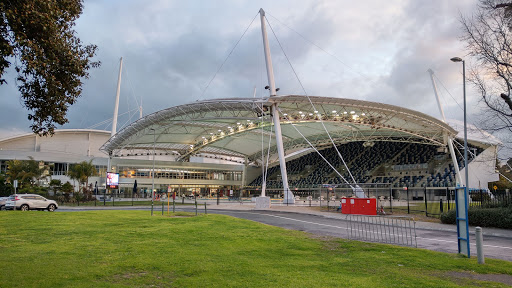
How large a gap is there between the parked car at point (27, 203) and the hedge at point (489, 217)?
30106 mm

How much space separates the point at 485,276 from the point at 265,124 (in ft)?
150

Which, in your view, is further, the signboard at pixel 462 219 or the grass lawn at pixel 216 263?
the signboard at pixel 462 219

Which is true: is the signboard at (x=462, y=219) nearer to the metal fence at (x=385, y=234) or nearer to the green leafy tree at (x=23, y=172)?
the metal fence at (x=385, y=234)

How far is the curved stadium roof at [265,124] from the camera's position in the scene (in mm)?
44219

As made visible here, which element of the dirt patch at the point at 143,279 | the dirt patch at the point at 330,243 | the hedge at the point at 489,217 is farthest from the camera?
the hedge at the point at 489,217

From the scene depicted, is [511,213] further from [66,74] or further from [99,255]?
[66,74]

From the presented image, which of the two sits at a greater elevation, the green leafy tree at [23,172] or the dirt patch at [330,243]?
the green leafy tree at [23,172]

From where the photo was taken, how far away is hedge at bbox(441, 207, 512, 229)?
61.7ft

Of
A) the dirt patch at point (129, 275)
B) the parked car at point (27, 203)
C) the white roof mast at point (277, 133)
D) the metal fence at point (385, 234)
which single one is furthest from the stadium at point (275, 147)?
the dirt patch at point (129, 275)

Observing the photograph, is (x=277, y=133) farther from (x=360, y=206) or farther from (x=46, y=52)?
(x=46, y=52)

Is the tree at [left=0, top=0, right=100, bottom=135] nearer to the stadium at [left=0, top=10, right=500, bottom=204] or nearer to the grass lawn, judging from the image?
the grass lawn

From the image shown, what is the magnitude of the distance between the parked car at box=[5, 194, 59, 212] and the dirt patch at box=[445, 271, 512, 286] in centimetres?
3051

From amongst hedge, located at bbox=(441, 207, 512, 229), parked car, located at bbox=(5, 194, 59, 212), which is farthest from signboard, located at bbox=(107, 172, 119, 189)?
hedge, located at bbox=(441, 207, 512, 229)

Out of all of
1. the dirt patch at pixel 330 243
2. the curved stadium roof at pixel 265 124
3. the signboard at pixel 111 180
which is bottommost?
the dirt patch at pixel 330 243
